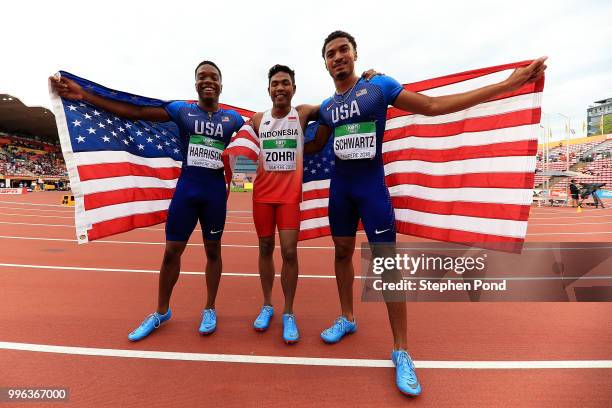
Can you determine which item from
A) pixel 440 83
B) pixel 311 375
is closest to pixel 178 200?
pixel 311 375

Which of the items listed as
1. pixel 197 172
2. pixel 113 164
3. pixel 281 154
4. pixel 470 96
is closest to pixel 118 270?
pixel 113 164

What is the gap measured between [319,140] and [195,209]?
1339 millimetres

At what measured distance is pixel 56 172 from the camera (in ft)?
151

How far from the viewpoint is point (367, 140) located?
2352 millimetres

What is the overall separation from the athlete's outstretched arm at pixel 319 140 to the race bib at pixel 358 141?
38cm

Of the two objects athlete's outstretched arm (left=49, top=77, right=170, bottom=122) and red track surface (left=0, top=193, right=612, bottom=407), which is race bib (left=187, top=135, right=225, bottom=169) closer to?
athlete's outstretched arm (left=49, top=77, right=170, bottom=122)

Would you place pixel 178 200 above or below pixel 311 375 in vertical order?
above

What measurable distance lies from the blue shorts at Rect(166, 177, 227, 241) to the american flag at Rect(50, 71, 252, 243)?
567 millimetres

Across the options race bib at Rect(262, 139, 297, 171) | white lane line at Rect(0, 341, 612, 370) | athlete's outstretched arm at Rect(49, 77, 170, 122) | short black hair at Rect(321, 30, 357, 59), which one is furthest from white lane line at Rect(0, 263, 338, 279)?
short black hair at Rect(321, 30, 357, 59)

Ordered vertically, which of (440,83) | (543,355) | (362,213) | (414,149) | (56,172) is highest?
(56,172)

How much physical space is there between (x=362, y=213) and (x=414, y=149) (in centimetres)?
115

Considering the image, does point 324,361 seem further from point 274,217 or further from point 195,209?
point 195,209

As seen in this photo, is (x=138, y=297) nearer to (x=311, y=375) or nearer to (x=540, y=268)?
(x=311, y=375)

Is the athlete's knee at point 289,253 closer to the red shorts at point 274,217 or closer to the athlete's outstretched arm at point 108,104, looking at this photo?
the red shorts at point 274,217
